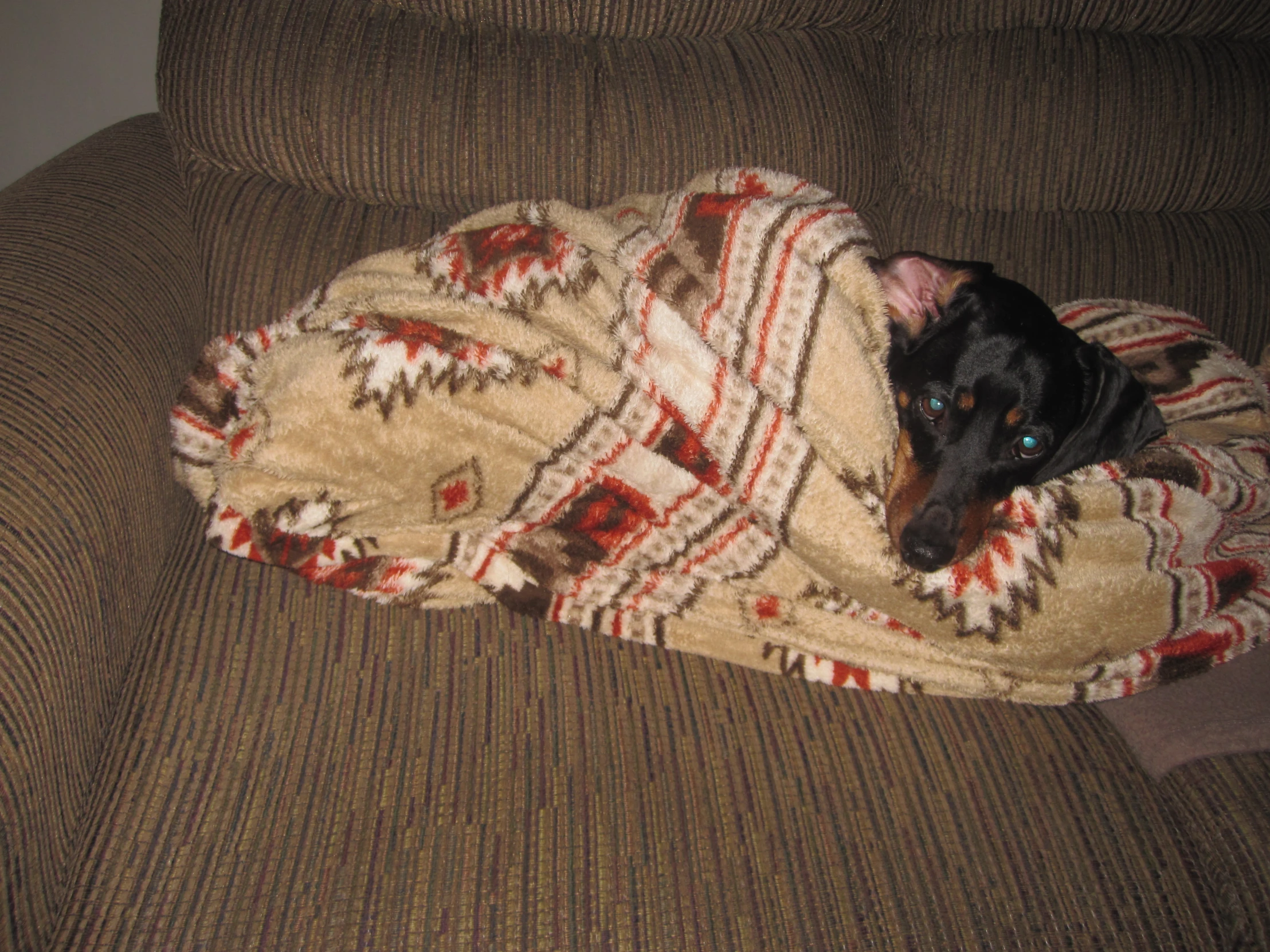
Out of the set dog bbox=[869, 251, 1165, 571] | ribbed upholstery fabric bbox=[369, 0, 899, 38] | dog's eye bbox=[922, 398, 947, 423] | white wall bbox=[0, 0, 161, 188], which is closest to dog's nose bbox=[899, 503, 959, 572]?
dog bbox=[869, 251, 1165, 571]

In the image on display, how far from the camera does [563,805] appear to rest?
3.14ft

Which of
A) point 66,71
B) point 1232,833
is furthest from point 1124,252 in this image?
point 66,71

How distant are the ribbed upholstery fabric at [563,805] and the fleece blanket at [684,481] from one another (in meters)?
0.08

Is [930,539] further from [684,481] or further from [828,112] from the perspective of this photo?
[828,112]

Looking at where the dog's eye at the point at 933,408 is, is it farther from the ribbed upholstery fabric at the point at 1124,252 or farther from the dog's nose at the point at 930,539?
the ribbed upholstery fabric at the point at 1124,252

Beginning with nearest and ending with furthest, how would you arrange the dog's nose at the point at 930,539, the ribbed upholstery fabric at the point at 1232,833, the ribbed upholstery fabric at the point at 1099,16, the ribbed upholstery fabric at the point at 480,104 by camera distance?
the ribbed upholstery fabric at the point at 1232,833 → the dog's nose at the point at 930,539 → the ribbed upholstery fabric at the point at 480,104 → the ribbed upholstery fabric at the point at 1099,16

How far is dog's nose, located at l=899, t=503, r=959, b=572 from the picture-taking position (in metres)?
1.06

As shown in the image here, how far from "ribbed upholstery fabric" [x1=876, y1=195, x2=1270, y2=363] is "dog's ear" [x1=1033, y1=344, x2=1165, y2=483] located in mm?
425

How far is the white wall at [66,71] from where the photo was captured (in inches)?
77.2

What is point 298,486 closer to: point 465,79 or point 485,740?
point 485,740

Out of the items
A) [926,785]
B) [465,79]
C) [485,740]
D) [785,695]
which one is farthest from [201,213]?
[926,785]

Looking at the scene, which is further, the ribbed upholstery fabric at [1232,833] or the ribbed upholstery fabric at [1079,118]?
the ribbed upholstery fabric at [1079,118]

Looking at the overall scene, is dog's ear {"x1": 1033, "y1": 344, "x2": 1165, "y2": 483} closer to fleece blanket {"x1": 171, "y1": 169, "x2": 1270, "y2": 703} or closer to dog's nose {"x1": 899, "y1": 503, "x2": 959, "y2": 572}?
fleece blanket {"x1": 171, "y1": 169, "x2": 1270, "y2": 703}

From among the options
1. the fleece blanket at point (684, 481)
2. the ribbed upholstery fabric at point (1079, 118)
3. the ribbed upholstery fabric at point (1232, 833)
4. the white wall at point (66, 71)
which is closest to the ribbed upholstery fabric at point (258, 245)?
the fleece blanket at point (684, 481)
